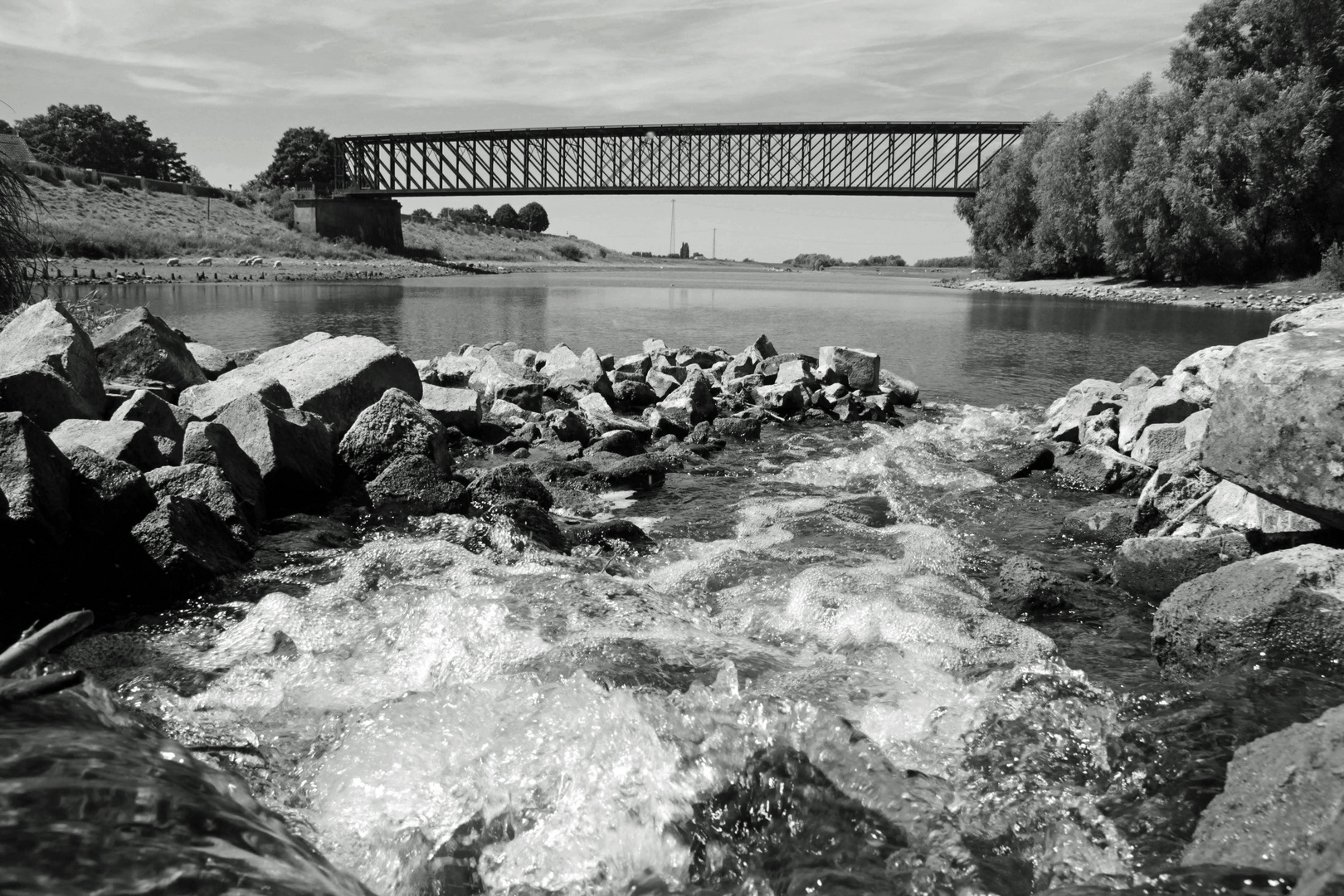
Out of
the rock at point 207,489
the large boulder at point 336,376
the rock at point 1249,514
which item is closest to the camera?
the rock at point 1249,514

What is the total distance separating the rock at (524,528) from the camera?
7301 mm

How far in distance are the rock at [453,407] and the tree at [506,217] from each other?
12934cm

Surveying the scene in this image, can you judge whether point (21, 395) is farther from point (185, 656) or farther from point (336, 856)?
point (336, 856)

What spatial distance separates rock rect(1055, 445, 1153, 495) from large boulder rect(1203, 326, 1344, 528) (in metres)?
3.91

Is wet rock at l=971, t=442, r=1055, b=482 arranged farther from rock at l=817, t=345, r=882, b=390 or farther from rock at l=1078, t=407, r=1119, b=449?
rock at l=817, t=345, r=882, b=390

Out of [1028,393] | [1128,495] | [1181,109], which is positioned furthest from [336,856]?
[1181,109]

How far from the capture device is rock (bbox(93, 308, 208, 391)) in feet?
33.9

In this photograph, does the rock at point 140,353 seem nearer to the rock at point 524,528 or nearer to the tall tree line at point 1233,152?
the rock at point 524,528

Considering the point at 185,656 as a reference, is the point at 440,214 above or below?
above

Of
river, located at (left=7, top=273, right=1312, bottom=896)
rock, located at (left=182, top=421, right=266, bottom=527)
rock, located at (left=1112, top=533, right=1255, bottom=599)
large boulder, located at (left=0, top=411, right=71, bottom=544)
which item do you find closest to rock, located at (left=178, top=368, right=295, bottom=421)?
rock, located at (left=182, top=421, right=266, bottom=527)

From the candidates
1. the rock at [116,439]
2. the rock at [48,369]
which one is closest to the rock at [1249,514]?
the rock at [116,439]

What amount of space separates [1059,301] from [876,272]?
283 ft

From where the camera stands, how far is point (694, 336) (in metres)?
25.9

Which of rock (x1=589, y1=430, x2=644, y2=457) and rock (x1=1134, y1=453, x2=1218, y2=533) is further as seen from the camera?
rock (x1=589, y1=430, x2=644, y2=457)
